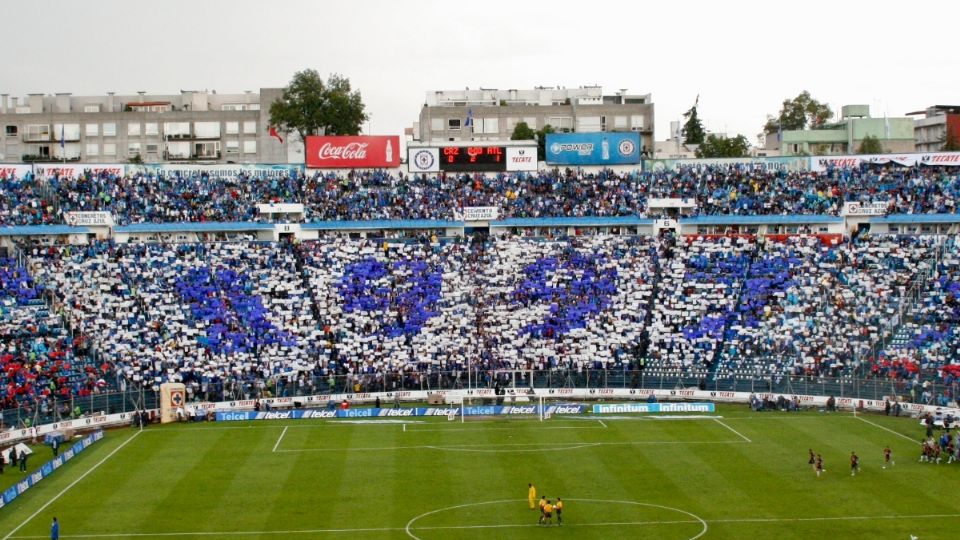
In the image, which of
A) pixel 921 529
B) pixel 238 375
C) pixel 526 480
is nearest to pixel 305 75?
pixel 238 375

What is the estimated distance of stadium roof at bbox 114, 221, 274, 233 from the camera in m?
96.0

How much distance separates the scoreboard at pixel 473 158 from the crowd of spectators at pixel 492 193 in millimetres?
936

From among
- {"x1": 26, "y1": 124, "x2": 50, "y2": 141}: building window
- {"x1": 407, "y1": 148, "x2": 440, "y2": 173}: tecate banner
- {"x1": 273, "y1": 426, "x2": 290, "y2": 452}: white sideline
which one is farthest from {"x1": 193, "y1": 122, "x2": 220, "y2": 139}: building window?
{"x1": 273, "y1": 426, "x2": 290, "y2": 452}: white sideline

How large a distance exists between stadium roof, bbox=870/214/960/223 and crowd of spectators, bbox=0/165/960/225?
0.82 meters

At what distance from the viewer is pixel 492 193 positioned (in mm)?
104375

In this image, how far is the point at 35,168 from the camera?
100 m

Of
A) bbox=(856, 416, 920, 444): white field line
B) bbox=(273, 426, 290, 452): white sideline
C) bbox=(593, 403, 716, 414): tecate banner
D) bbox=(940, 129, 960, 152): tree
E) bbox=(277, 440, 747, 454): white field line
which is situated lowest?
bbox=(273, 426, 290, 452): white sideline

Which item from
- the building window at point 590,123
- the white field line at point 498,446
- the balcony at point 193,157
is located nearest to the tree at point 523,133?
the building window at point 590,123

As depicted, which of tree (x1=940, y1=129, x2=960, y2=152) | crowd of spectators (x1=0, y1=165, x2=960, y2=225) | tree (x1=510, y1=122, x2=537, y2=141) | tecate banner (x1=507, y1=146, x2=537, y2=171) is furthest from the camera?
tree (x1=940, y1=129, x2=960, y2=152)

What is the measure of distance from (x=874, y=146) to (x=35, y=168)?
86.5 meters

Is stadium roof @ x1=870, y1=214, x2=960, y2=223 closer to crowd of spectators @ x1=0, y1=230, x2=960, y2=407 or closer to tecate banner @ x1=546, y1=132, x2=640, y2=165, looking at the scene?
crowd of spectators @ x1=0, y1=230, x2=960, y2=407

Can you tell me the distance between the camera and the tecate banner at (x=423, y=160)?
107 m

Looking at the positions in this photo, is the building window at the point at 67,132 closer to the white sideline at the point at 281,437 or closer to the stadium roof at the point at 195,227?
the stadium roof at the point at 195,227

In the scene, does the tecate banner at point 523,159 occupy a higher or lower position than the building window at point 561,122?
lower
